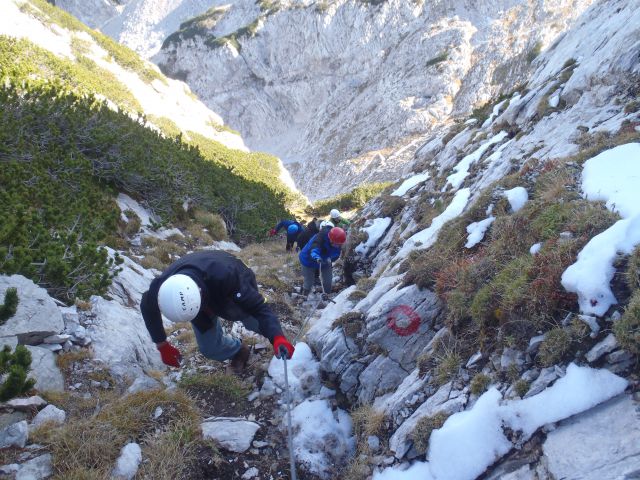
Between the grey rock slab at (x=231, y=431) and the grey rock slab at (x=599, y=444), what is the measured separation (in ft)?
9.18

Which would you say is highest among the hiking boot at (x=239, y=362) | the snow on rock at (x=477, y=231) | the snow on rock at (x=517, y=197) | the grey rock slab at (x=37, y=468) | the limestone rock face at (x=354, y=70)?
the limestone rock face at (x=354, y=70)

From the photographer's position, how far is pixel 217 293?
14.8ft

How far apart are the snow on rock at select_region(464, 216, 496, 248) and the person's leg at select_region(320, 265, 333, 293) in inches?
153

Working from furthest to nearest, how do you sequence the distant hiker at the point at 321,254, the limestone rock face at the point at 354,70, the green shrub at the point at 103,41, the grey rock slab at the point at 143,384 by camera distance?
the limestone rock face at the point at 354,70 → the green shrub at the point at 103,41 → the distant hiker at the point at 321,254 → the grey rock slab at the point at 143,384

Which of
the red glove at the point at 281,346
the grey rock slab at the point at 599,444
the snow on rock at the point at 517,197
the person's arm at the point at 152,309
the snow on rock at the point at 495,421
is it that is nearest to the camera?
the grey rock slab at the point at 599,444

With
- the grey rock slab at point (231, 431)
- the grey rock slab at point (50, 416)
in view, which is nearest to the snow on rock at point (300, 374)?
the grey rock slab at point (231, 431)

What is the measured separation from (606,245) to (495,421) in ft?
5.63

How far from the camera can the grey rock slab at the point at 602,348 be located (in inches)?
111

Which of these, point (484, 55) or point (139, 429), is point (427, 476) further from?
point (484, 55)

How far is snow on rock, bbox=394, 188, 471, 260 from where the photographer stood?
280 inches

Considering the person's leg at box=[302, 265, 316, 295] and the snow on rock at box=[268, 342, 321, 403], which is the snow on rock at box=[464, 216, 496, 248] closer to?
the snow on rock at box=[268, 342, 321, 403]

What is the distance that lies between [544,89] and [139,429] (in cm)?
1137

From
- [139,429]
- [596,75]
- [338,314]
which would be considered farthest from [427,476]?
[596,75]

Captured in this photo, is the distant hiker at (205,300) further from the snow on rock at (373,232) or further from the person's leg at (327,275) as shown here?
the snow on rock at (373,232)
